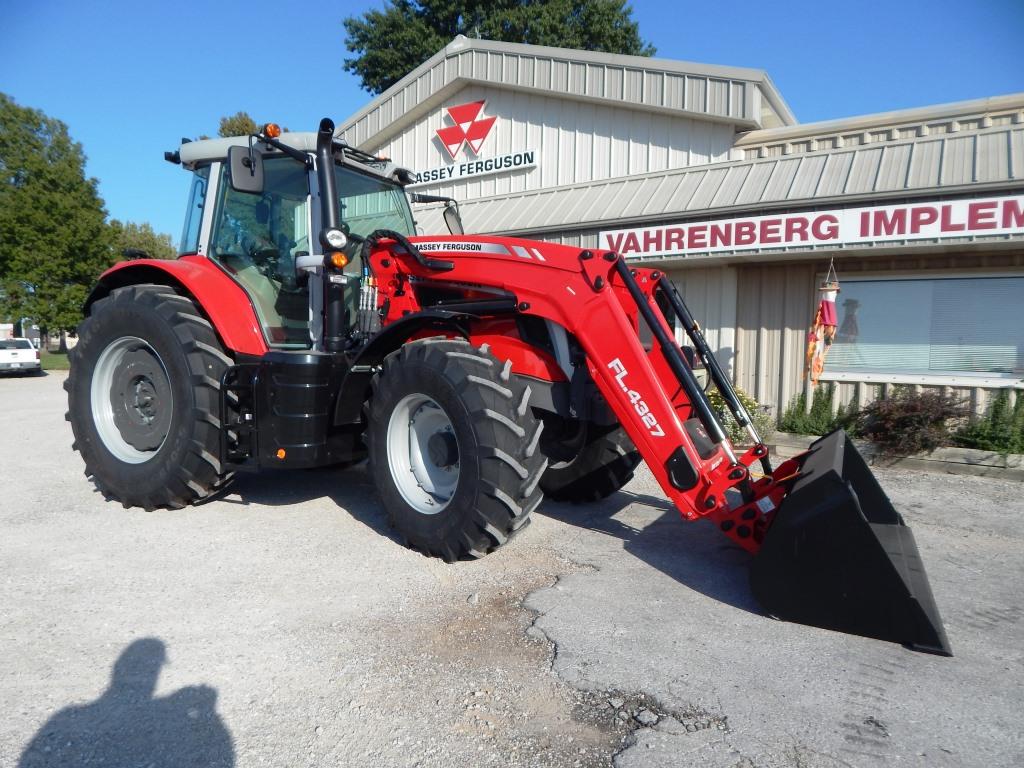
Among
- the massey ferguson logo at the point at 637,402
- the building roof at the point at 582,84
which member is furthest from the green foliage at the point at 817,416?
the massey ferguson logo at the point at 637,402

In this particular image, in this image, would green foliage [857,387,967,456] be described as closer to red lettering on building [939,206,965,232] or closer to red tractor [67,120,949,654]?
red lettering on building [939,206,965,232]

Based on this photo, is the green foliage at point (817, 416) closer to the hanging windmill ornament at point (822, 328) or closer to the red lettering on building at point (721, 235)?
the hanging windmill ornament at point (822, 328)

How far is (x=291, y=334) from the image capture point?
487cm

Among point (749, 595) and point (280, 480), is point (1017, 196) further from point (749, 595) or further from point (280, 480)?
point (280, 480)

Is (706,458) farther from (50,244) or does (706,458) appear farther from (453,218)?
(50,244)

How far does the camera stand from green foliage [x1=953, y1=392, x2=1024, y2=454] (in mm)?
6676

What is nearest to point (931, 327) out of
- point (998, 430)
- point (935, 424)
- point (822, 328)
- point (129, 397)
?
point (822, 328)

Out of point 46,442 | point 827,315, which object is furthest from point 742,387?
point 46,442

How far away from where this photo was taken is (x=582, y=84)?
10.3 metres

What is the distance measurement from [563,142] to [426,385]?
798cm

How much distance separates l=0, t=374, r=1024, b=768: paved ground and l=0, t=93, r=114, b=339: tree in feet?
91.0

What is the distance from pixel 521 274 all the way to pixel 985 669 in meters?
2.85

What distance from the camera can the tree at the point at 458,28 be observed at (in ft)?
82.5

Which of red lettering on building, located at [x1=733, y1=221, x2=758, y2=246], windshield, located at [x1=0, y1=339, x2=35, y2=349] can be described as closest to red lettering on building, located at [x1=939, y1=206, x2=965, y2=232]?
red lettering on building, located at [x1=733, y1=221, x2=758, y2=246]
